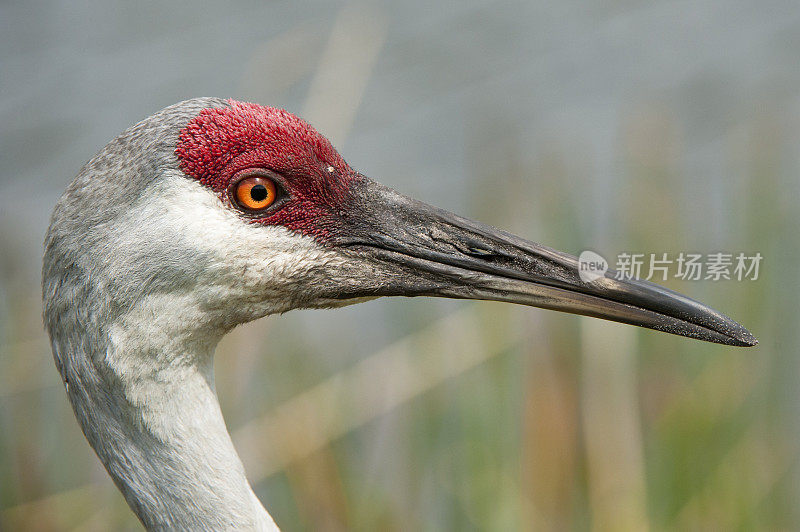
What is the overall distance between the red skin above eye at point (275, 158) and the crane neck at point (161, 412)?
1.18 ft

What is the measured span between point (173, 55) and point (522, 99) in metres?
3.32

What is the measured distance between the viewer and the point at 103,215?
2451 millimetres

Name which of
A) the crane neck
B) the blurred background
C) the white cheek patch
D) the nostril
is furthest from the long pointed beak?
the blurred background

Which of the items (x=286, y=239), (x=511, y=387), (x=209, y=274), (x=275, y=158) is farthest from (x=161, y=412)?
(x=511, y=387)

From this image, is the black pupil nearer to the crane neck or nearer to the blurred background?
the crane neck

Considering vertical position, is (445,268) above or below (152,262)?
below

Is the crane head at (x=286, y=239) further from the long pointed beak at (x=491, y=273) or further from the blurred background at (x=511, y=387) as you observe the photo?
the blurred background at (x=511, y=387)

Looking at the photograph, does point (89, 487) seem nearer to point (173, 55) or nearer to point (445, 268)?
point (445, 268)

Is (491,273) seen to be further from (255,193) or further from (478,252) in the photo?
(255,193)

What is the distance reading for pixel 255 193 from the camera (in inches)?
100

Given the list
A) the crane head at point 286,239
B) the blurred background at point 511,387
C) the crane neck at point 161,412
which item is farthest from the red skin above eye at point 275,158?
the blurred background at point 511,387

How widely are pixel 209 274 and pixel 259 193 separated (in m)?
0.27

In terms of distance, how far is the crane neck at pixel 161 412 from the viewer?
2436mm

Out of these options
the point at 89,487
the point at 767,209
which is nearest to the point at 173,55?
the point at 89,487
